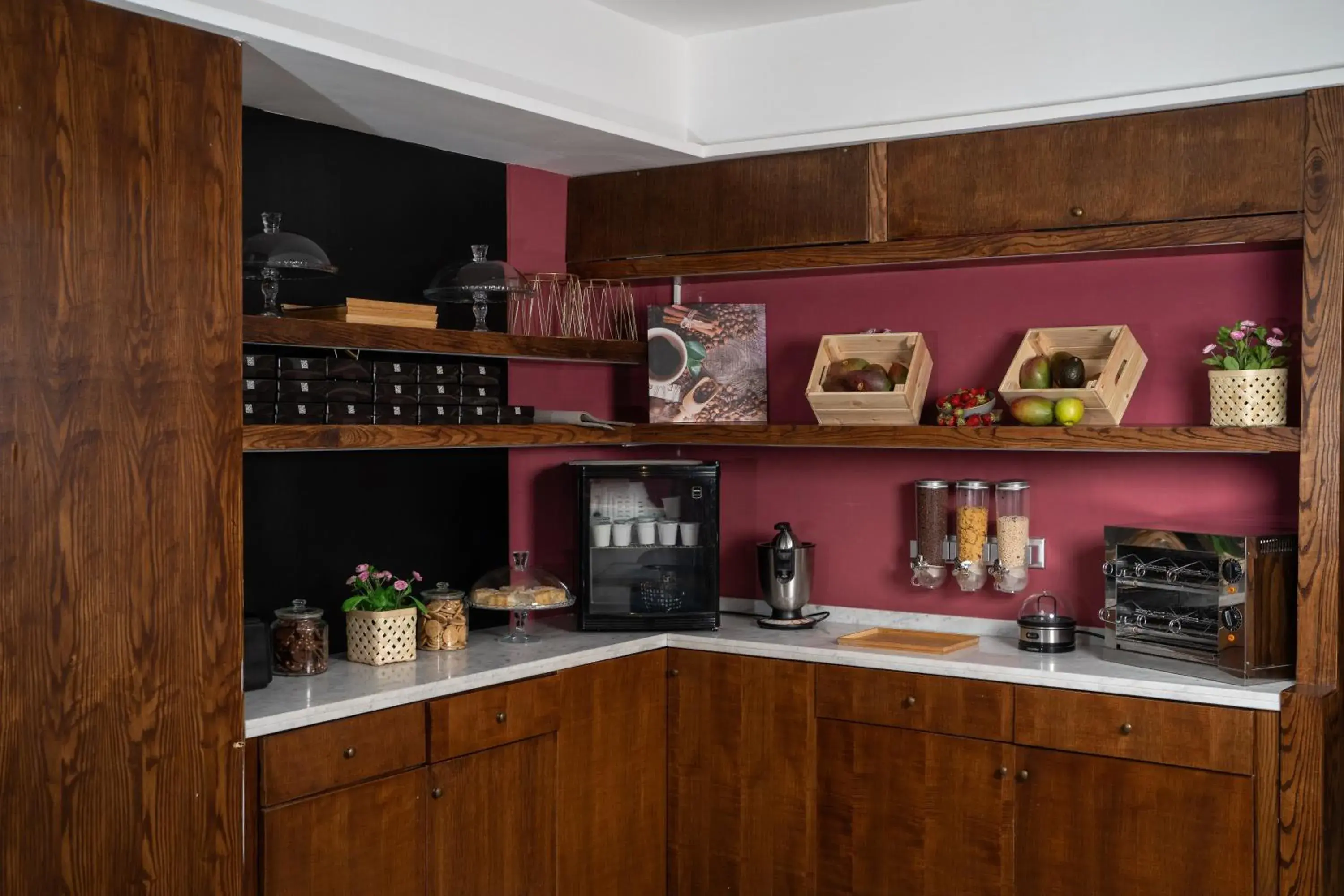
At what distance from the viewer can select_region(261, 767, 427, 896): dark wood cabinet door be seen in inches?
113

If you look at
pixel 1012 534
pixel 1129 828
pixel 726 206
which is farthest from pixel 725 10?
pixel 1129 828

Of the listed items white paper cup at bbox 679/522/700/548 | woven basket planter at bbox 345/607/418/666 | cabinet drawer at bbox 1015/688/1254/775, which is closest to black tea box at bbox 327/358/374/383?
woven basket planter at bbox 345/607/418/666

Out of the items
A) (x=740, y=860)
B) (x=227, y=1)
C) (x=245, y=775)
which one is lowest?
(x=740, y=860)

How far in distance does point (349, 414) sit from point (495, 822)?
111 cm

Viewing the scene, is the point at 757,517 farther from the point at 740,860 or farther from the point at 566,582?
the point at 740,860

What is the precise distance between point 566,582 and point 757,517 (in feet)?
2.19

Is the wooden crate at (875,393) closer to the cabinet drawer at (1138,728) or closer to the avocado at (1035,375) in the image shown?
the avocado at (1035,375)

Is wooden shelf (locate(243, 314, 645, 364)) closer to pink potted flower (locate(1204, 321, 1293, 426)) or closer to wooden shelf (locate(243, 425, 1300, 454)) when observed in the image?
wooden shelf (locate(243, 425, 1300, 454))

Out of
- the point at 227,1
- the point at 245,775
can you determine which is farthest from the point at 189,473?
the point at 227,1

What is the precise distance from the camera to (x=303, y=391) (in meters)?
3.20

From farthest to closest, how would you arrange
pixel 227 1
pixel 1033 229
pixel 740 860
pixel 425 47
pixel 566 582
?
pixel 566 582 → pixel 740 860 → pixel 1033 229 → pixel 425 47 → pixel 227 1

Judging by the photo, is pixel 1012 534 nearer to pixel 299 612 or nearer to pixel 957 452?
pixel 957 452

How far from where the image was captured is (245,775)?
2.80m

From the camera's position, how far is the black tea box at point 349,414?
3271 millimetres
